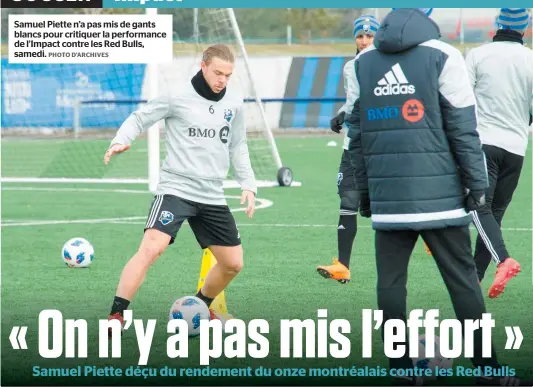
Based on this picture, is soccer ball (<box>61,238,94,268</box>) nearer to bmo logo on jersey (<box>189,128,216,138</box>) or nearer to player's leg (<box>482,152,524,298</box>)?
bmo logo on jersey (<box>189,128,216,138</box>)

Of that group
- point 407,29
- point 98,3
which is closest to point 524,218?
point 98,3

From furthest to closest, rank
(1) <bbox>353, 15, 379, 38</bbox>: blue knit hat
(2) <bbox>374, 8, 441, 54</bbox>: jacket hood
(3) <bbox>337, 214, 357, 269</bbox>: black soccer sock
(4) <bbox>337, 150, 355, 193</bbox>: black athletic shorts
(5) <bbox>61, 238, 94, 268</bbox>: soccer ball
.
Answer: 1. (5) <bbox>61, 238, 94, 268</bbox>: soccer ball
2. (3) <bbox>337, 214, 357, 269</bbox>: black soccer sock
3. (4) <bbox>337, 150, 355, 193</bbox>: black athletic shorts
4. (1) <bbox>353, 15, 379, 38</bbox>: blue knit hat
5. (2) <bbox>374, 8, 441, 54</bbox>: jacket hood

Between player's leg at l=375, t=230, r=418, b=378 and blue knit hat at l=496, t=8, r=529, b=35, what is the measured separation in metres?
3.14

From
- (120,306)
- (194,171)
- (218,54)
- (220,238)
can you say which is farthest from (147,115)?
(120,306)

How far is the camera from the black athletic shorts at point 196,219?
8.04 m

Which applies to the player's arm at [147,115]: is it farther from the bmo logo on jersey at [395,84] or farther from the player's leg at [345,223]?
the player's leg at [345,223]

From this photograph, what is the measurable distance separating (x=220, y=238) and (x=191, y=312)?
517 millimetres

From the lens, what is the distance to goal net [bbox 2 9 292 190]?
62.7 feet

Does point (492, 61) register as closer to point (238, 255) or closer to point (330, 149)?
point (238, 255)

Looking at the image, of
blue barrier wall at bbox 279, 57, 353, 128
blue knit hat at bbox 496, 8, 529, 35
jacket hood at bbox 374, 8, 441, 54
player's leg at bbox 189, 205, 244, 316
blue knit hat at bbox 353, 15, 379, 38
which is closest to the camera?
jacket hood at bbox 374, 8, 441, 54

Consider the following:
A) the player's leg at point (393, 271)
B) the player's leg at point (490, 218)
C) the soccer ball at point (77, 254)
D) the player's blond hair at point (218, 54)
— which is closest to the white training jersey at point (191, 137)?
the player's blond hair at point (218, 54)

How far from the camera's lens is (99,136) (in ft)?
95.7
